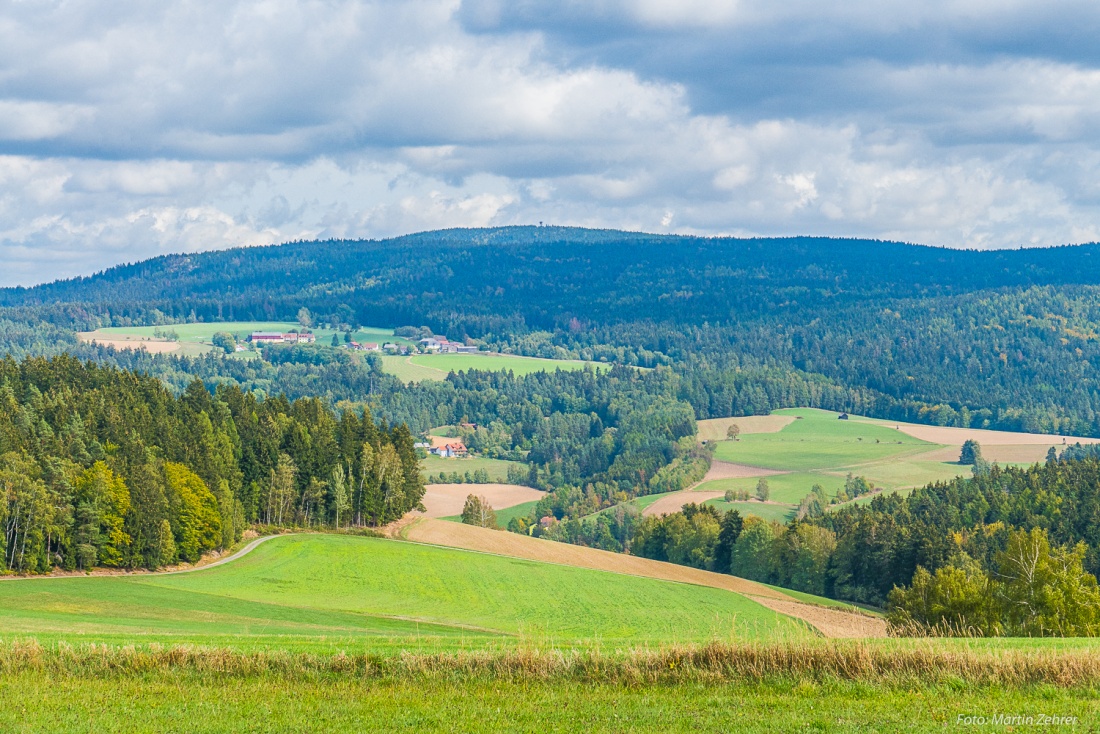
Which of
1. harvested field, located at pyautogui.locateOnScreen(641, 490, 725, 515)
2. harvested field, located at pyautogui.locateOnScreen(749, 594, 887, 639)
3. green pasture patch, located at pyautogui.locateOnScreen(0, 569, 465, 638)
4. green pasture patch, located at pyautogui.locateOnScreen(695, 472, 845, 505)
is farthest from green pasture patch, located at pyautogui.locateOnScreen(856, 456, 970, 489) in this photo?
green pasture patch, located at pyautogui.locateOnScreen(0, 569, 465, 638)

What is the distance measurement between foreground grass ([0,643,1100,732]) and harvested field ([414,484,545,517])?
119 m

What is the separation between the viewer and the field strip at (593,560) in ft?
253

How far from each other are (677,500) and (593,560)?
243 ft

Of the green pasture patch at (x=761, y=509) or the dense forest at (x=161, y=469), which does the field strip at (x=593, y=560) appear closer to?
the dense forest at (x=161, y=469)

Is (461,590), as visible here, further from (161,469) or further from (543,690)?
(543,690)

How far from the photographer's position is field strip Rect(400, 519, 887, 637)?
3036 inches

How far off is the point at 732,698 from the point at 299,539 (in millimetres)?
70636

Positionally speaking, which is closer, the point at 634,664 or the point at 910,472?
the point at 634,664

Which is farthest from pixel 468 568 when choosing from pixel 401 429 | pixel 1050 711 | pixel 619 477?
pixel 619 477

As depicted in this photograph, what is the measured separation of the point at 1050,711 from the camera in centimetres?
2069

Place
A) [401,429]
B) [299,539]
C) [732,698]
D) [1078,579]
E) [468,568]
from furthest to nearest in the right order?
[401,429] < [299,539] < [468,568] < [1078,579] < [732,698]

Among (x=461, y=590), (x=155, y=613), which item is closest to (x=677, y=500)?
(x=461, y=590)

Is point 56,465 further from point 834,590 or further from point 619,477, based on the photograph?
point 619,477

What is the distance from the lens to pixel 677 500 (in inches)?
6565
